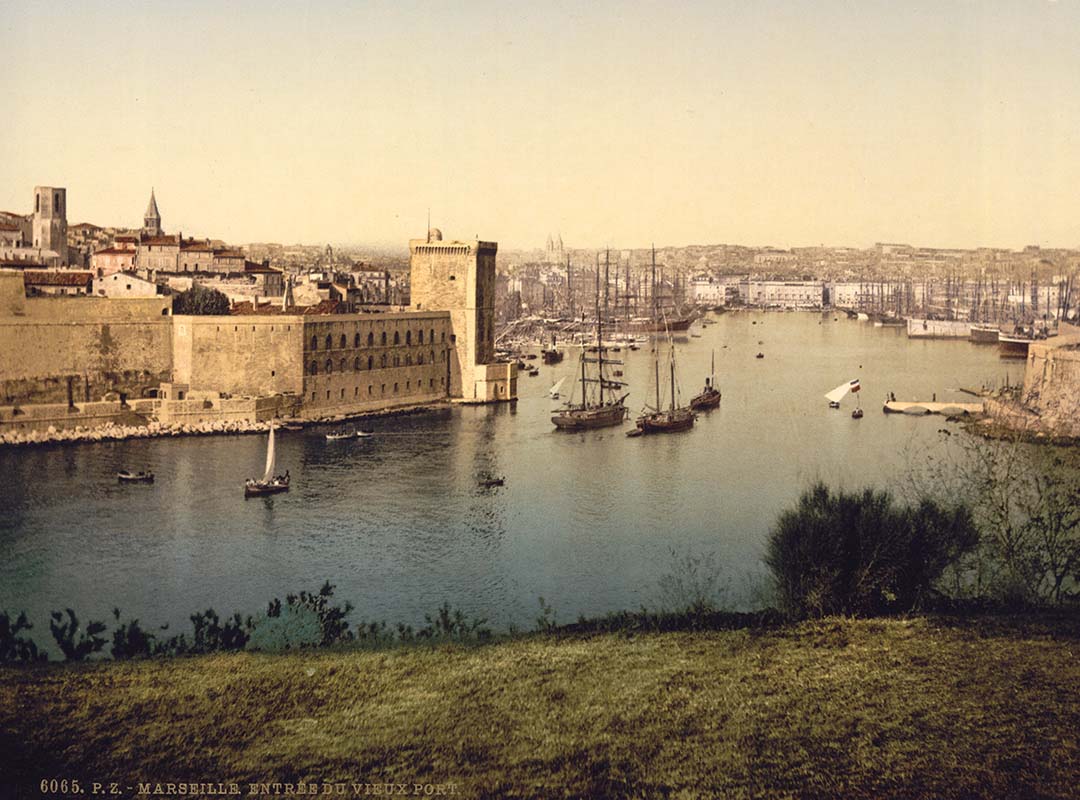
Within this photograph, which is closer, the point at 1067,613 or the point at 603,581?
the point at 1067,613

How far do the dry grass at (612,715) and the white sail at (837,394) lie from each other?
13.1 metres

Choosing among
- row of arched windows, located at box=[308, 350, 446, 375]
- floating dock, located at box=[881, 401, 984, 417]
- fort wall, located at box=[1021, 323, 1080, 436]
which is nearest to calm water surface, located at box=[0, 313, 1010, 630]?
floating dock, located at box=[881, 401, 984, 417]

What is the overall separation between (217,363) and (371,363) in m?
2.24

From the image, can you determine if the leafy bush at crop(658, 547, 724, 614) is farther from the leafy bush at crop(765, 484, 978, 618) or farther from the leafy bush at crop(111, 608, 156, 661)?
the leafy bush at crop(111, 608, 156, 661)

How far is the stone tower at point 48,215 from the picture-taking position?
20641 mm

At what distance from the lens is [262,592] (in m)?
7.79

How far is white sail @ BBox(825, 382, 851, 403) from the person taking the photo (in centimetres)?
1723

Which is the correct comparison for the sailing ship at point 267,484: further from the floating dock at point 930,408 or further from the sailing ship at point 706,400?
the floating dock at point 930,408

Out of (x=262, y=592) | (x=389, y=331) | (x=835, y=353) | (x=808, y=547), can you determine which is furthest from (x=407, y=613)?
(x=835, y=353)

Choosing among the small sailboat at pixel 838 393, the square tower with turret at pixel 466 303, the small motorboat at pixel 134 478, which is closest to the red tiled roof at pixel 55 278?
the square tower with turret at pixel 466 303

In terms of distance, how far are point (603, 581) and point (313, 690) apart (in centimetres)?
412

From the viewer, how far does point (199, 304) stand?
1744 cm

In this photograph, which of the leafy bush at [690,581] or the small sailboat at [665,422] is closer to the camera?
the leafy bush at [690,581]

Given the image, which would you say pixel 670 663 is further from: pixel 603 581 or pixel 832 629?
pixel 603 581
